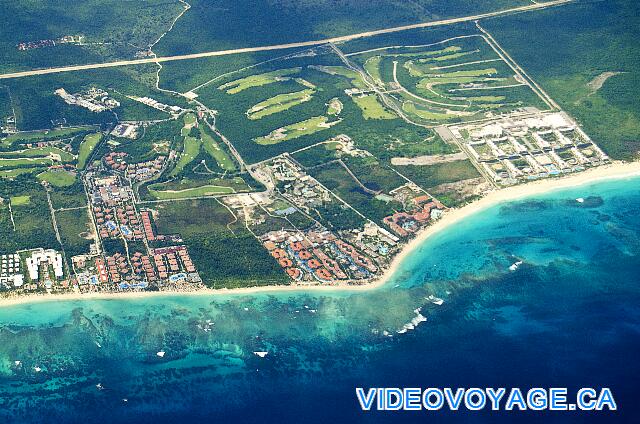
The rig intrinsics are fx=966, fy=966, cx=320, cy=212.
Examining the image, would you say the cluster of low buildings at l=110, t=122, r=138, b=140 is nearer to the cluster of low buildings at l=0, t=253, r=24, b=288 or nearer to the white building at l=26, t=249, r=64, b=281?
the white building at l=26, t=249, r=64, b=281

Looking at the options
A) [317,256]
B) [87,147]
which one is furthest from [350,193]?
[87,147]

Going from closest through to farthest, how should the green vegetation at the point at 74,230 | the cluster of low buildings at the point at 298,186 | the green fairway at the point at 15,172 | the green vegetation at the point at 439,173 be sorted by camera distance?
1. the green vegetation at the point at 74,230
2. the cluster of low buildings at the point at 298,186
3. the green fairway at the point at 15,172
4. the green vegetation at the point at 439,173

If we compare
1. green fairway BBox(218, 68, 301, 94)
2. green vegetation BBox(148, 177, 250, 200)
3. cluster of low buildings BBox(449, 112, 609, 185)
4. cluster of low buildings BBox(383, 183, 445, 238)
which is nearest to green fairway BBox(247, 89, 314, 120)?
green fairway BBox(218, 68, 301, 94)

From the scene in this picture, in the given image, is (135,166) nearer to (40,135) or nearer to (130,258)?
(40,135)

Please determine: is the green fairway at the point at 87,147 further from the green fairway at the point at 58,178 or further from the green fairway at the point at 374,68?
the green fairway at the point at 374,68

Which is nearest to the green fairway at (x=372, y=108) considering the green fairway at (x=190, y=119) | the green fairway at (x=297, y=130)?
the green fairway at (x=297, y=130)
